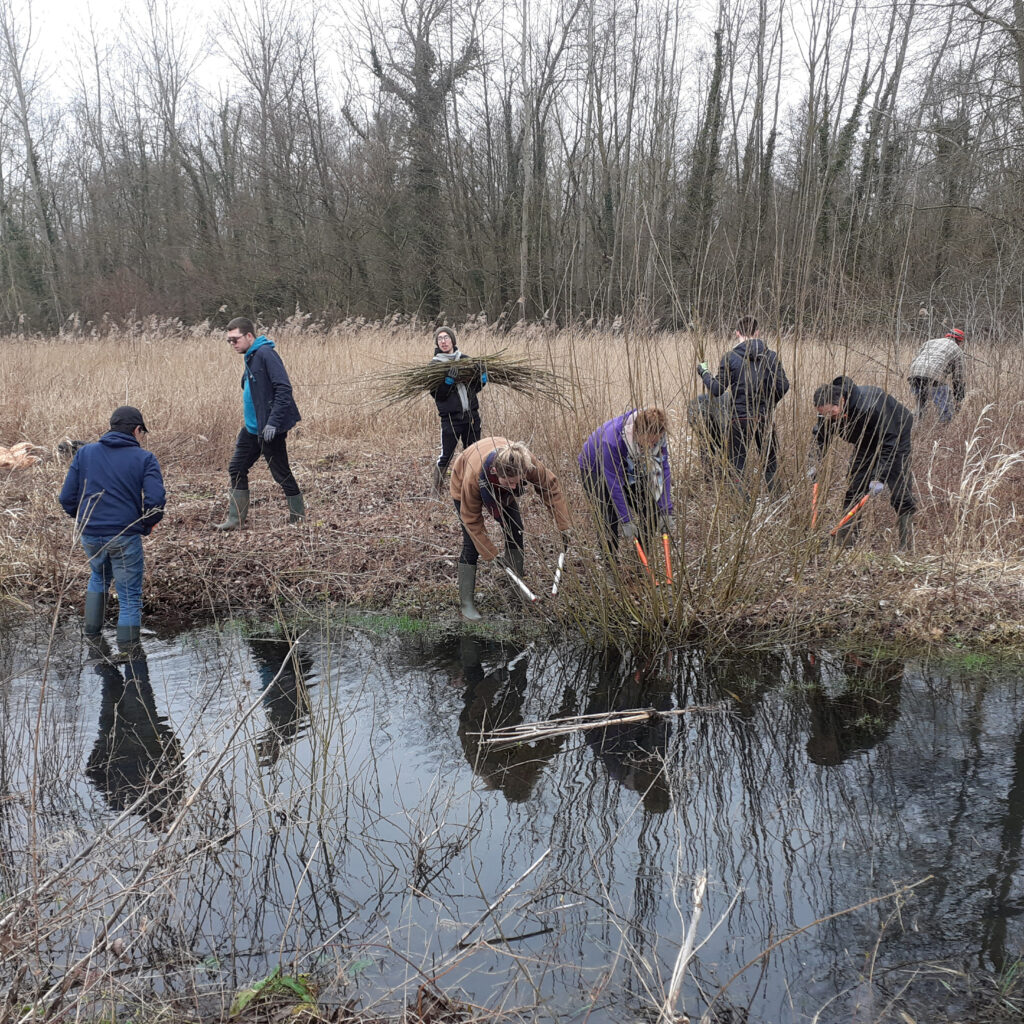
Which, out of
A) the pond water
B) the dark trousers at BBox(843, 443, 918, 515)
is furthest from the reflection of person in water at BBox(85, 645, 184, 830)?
the dark trousers at BBox(843, 443, 918, 515)

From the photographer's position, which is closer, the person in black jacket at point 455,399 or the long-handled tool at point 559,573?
the long-handled tool at point 559,573

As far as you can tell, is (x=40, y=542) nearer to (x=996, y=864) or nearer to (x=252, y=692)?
(x=252, y=692)

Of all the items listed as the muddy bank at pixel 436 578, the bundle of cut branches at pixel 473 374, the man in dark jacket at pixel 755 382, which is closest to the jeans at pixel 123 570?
the muddy bank at pixel 436 578

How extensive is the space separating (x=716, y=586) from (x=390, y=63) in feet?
67.6

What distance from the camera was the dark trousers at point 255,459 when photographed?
663 cm

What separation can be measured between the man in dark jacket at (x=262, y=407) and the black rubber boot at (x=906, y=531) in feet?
14.9

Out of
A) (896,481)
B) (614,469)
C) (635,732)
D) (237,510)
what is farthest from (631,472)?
(237,510)

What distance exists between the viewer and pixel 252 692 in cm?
454

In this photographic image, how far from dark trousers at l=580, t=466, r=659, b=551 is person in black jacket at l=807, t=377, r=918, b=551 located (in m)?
0.88

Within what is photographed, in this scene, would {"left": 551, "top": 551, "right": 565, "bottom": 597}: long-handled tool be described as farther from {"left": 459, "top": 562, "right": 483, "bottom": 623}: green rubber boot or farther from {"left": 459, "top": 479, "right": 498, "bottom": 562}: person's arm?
{"left": 459, "top": 562, "right": 483, "bottom": 623}: green rubber boot

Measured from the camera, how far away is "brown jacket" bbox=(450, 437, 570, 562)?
181 inches

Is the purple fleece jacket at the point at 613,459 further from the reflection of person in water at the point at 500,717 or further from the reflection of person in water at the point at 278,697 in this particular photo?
the reflection of person in water at the point at 278,697

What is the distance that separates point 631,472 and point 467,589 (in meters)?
1.53

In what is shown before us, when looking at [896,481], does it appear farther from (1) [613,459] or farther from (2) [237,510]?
(2) [237,510]
